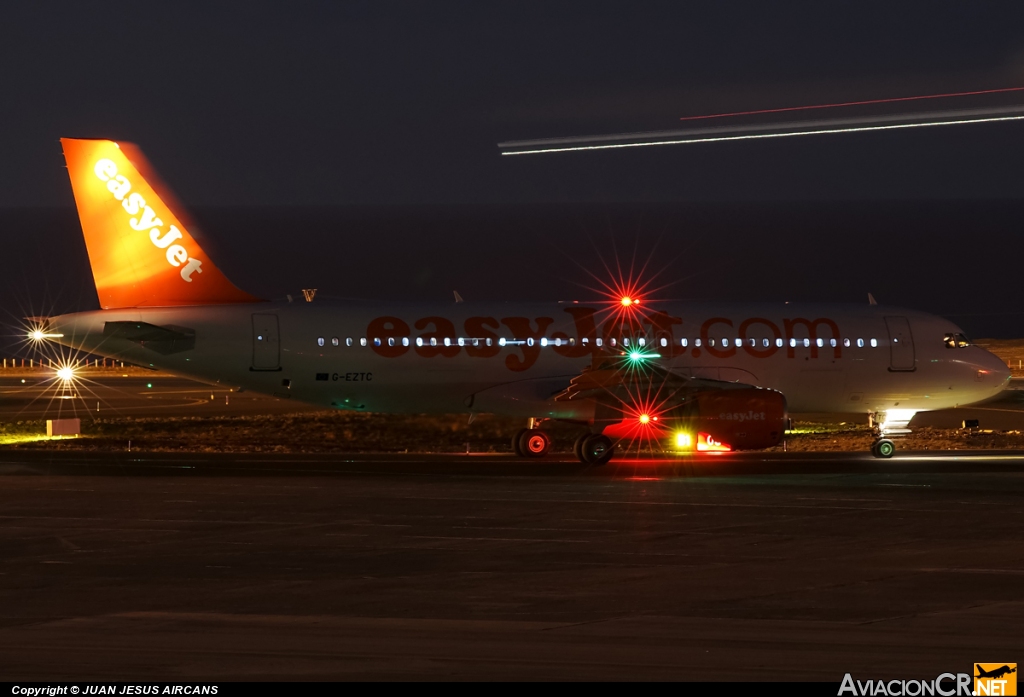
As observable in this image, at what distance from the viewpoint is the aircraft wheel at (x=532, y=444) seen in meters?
37.0

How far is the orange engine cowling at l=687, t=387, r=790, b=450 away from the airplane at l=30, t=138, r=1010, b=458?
0.11ft

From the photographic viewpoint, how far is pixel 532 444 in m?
37.1

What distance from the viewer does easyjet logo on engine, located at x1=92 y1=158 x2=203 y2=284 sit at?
35531 millimetres

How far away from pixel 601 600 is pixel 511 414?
20.6 meters

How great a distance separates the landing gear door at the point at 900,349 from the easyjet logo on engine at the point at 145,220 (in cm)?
1870

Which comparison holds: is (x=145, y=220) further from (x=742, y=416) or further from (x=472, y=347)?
(x=742, y=416)

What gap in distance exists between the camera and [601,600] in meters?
16.1

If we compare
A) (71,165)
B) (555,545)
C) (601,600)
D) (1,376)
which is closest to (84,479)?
(71,165)

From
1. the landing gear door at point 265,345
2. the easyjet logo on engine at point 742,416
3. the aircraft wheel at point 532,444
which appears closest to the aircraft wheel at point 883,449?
the easyjet logo on engine at point 742,416

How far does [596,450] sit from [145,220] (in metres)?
12.6

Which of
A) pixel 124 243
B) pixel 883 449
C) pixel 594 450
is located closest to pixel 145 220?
pixel 124 243

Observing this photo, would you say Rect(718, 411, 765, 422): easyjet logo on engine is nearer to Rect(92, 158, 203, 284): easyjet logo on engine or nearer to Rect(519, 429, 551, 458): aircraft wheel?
Rect(519, 429, 551, 458): aircraft wheel

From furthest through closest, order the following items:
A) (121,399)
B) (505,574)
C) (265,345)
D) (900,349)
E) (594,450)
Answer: (121,399) → (900,349) → (265,345) → (594,450) → (505,574)

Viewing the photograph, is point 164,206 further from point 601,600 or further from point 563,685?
point 563,685
